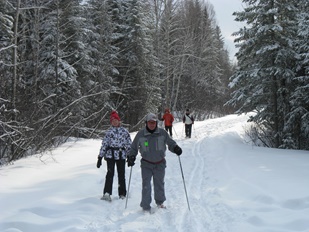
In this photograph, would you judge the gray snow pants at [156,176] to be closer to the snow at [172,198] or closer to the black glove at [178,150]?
the snow at [172,198]

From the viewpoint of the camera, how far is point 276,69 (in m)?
14.0

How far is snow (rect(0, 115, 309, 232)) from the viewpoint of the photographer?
536cm

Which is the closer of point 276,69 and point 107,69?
point 276,69

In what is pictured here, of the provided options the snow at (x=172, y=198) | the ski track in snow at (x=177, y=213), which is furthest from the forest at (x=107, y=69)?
the ski track in snow at (x=177, y=213)

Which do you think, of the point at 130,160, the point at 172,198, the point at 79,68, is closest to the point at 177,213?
the point at 172,198

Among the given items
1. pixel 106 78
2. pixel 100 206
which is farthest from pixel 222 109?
pixel 100 206

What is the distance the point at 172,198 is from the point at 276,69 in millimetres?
9234

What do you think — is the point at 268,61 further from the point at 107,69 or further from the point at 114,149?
the point at 107,69

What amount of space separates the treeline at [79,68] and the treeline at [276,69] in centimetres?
644

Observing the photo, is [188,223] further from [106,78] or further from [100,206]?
[106,78]

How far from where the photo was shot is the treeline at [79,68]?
1198 cm

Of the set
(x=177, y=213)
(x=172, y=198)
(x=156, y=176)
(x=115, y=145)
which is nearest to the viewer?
(x=177, y=213)

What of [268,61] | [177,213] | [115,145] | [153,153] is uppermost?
[268,61]

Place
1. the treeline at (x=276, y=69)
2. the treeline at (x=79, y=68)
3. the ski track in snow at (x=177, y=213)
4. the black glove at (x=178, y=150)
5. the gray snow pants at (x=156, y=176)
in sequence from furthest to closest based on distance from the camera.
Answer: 1. the treeline at (x=276, y=69)
2. the treeline at (x=79, y=68)
3. the gray snow pants at (x=156, y=176)
4. the black glove at (x=178, y=150)
5. the ski track in snow at (x=177, y=213)
